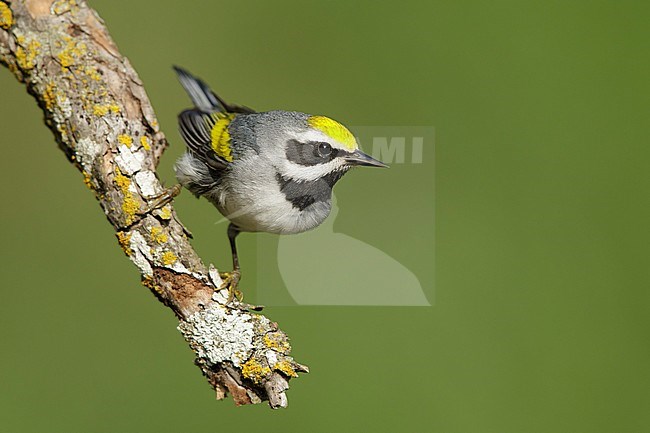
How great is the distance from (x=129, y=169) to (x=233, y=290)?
1.79ft

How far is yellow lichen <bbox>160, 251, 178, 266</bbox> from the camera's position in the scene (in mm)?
2574

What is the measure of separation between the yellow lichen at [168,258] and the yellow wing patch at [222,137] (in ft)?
1.52

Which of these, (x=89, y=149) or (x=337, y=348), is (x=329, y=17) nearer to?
(x=337, y=348)

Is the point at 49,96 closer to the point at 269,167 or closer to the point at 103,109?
the point at 103,109

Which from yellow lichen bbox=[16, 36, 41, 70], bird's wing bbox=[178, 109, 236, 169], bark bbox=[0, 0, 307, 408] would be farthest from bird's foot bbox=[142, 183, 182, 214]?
yellow lichen bbox=[16, 36, 41, 70]

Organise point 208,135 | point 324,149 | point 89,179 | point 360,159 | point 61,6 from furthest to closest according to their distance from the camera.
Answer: point 208,135, point 61,6, point 89,179, point 324,149, point 360,159

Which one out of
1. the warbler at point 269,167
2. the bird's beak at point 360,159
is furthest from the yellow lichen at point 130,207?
the bird's beak at point 360,159

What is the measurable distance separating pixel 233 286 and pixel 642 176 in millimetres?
4052

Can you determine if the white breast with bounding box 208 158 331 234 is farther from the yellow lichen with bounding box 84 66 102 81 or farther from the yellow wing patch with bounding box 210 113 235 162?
the yellow lichen with bounding box 84 66 102 81

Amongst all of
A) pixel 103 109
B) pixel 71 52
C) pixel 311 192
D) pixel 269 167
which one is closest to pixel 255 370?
pixel 311 192

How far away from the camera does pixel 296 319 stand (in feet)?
16.3

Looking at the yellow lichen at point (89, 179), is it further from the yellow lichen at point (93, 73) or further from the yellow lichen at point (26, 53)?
the yellow lichen at point (26, 53)

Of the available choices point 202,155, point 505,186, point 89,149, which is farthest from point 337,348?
point 89,149

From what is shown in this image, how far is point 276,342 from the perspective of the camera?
2.51 m
